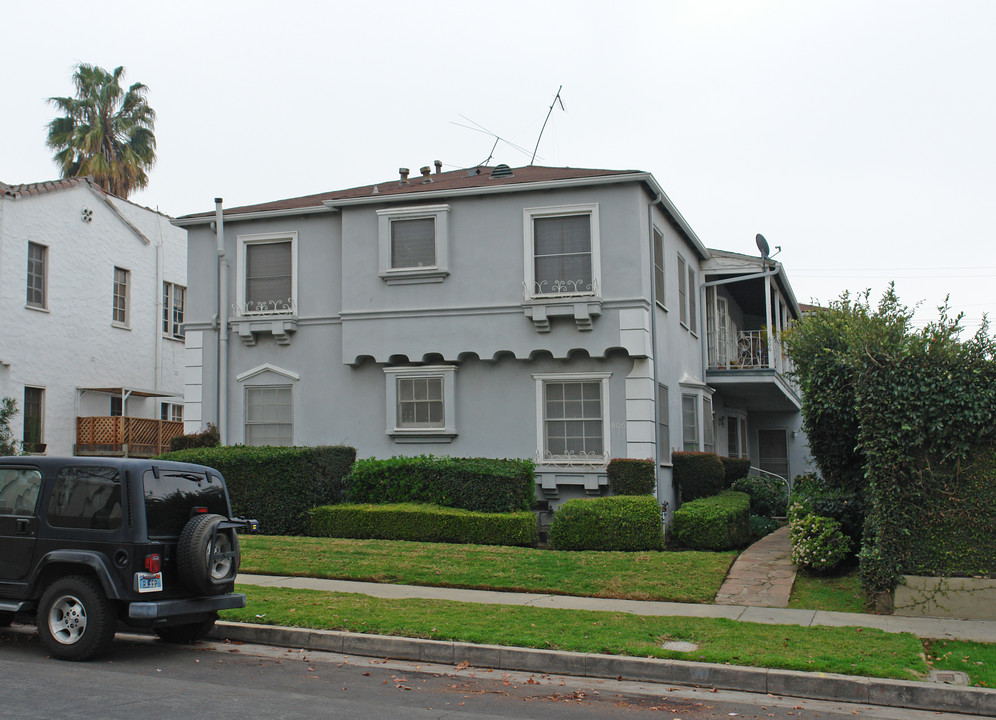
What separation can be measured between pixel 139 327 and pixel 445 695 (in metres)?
22.2

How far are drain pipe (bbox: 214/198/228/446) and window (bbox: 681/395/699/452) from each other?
9512 millimetres

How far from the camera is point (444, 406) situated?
1792cm

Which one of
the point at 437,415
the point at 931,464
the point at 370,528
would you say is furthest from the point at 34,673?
the point at 437,415

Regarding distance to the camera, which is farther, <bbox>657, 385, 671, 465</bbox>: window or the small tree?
the small tree

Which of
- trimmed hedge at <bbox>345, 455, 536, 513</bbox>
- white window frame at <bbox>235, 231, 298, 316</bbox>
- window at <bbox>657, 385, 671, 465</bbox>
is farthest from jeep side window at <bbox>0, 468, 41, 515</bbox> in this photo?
window at <bbox>657, 385, 671, 465</bbox>

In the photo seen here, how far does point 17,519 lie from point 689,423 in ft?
46.4

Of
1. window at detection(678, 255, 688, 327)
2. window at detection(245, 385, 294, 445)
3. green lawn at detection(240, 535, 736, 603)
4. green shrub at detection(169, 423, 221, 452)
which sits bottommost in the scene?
green lawn at detection(240, 535, 736, 603)

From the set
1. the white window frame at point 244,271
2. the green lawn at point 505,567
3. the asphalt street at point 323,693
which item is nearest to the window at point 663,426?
the green lawn at point 505,567

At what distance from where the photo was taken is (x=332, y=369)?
18.8 m

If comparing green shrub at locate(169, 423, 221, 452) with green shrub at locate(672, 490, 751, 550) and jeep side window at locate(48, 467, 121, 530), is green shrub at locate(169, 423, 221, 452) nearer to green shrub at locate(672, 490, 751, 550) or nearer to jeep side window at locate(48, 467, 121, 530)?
green shrub at locate(672, 490, 751, 550)

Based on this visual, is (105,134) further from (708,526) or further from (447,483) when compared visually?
(708,526)

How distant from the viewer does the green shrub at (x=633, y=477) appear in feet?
52.5

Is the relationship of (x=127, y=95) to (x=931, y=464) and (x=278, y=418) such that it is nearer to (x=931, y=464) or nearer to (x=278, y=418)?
(x=278, y=418)

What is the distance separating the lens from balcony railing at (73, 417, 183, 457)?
78.9 ft
